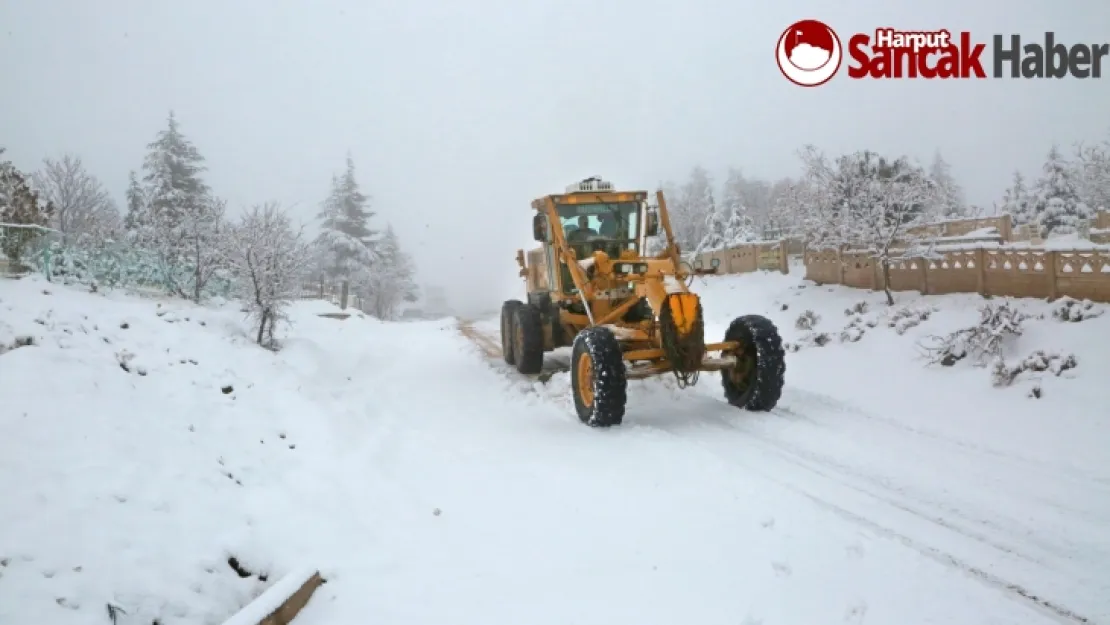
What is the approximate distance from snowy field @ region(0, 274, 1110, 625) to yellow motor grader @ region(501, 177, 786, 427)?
0.55 metres

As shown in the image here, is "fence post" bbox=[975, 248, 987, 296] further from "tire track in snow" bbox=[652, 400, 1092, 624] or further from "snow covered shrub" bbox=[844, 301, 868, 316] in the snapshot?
"tire track in snow" bbox=[652, 400, 1092, 624]

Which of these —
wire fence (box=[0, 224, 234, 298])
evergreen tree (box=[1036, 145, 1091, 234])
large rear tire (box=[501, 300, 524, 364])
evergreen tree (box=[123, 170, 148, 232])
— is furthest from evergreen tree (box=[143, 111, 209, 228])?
evergreen tree (box=[1036, 145, 1091, 234])

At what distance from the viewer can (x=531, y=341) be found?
35.8 ft

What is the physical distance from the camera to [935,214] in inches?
679


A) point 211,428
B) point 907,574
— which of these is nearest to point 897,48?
point 907,574

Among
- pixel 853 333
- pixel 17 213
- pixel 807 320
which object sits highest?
pixel 17 213

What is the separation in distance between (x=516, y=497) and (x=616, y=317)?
380 cm

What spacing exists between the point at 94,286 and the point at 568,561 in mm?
12822

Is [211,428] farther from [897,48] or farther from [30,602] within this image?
[897,48]

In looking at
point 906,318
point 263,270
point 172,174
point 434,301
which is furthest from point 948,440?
point 434,301

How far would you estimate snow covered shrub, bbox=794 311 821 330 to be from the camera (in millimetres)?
14523

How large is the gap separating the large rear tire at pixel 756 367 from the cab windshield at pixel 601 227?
2641mm

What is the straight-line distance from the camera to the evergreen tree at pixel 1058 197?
31781 millimetres

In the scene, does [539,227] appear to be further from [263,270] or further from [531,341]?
[263,270]
